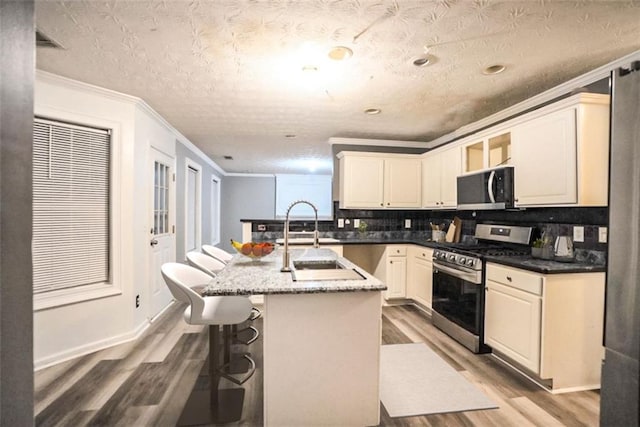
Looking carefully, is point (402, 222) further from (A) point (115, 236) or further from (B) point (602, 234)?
(A) point (115, 236)

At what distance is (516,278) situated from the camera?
7.31ft

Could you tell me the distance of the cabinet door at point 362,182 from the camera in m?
4.09

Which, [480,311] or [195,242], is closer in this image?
[480,311]

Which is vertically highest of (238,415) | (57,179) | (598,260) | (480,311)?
(57,179)

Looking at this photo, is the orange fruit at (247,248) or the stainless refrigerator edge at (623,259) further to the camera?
Result: the orange fruit at (247,248)

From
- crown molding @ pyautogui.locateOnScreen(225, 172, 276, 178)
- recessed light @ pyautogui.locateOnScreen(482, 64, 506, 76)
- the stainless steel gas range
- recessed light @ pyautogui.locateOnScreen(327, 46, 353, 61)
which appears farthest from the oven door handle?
crown molding @ pyautogui.locateOnScreen(225, 172, 276, 178)

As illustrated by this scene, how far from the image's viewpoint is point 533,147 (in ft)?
7.98

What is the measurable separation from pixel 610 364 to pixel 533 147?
1998 mm

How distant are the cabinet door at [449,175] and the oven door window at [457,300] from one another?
0.91 meters

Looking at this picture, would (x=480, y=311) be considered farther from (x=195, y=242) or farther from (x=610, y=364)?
(x=195, y=242)

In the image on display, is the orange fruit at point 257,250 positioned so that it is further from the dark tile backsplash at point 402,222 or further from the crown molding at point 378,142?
the crown molding at point 378,142

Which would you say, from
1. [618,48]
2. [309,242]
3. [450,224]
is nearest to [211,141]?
[309,242]

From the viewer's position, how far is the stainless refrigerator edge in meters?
0.87

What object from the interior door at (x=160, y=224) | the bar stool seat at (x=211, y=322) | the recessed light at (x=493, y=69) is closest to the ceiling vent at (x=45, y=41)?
the interior door at (x=160, y=224)
